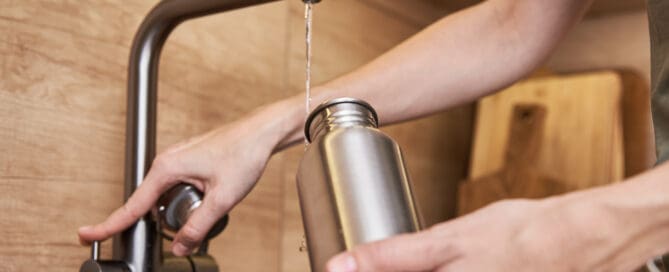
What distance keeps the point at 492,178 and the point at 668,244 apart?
114 centimetres

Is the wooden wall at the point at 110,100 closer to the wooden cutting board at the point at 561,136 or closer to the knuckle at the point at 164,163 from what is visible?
the knuckle at the point at 164,163

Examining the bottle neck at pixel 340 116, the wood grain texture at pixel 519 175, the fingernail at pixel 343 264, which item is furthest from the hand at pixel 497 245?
the wood grain texture at pixel 519 175

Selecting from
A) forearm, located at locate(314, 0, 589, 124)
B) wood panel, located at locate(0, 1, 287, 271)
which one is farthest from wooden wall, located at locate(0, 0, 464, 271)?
forearm, located at locate(314, 0, 589, 124)

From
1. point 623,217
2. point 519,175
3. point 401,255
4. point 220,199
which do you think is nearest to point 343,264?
point 401,255

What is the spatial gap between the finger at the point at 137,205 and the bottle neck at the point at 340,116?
0.74ft

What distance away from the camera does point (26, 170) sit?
2.69ft

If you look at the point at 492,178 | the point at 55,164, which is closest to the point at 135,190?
the point at 55,164

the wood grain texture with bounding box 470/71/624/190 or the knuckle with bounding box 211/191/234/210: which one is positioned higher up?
the wood grain texture with bounding box 470/71/624/190

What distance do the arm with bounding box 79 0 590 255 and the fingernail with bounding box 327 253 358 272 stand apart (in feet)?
1.01

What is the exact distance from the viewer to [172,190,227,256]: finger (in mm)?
774

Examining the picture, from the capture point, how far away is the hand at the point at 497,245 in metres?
0.47

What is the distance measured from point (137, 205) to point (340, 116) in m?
0.28

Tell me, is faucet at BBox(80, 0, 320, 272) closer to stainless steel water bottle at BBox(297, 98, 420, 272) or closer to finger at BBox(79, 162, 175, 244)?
finger at BBox(79, 162, 175, 244)

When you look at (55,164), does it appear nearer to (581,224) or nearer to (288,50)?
(288,50)
